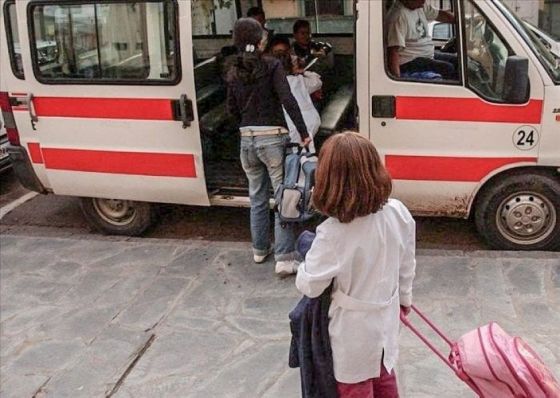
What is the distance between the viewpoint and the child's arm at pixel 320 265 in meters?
2.60

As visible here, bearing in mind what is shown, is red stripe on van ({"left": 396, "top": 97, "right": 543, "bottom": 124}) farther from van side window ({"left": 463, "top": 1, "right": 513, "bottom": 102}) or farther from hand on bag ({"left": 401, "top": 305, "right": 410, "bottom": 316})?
hand on bag ({"left": 401, "top": 305, "right": 410, "bottom": 316})

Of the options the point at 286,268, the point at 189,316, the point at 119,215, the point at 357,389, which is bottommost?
the point at 189,316

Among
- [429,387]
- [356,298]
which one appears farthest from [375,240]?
[429,387]

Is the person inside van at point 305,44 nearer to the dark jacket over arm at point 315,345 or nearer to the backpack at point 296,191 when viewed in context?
the backpack at point 296,191

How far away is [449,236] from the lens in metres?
5.69

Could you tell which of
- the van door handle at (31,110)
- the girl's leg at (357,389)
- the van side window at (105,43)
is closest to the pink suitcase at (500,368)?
the girl's leg at (357,389)

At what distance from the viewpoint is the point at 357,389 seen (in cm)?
282

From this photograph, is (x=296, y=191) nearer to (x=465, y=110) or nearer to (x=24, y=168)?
(x=465, y=110)

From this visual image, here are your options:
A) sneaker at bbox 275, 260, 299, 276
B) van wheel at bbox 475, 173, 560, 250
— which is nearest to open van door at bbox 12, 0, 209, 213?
sneaker at bbox 275, 260, 299, 276

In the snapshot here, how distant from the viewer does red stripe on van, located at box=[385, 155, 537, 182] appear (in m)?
4.84

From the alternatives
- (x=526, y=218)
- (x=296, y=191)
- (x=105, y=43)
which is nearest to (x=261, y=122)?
(x=296, y=191)

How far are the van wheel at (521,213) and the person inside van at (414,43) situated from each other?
90 centimetres

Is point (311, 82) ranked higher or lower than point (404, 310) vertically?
higher

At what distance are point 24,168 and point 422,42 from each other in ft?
11.1
